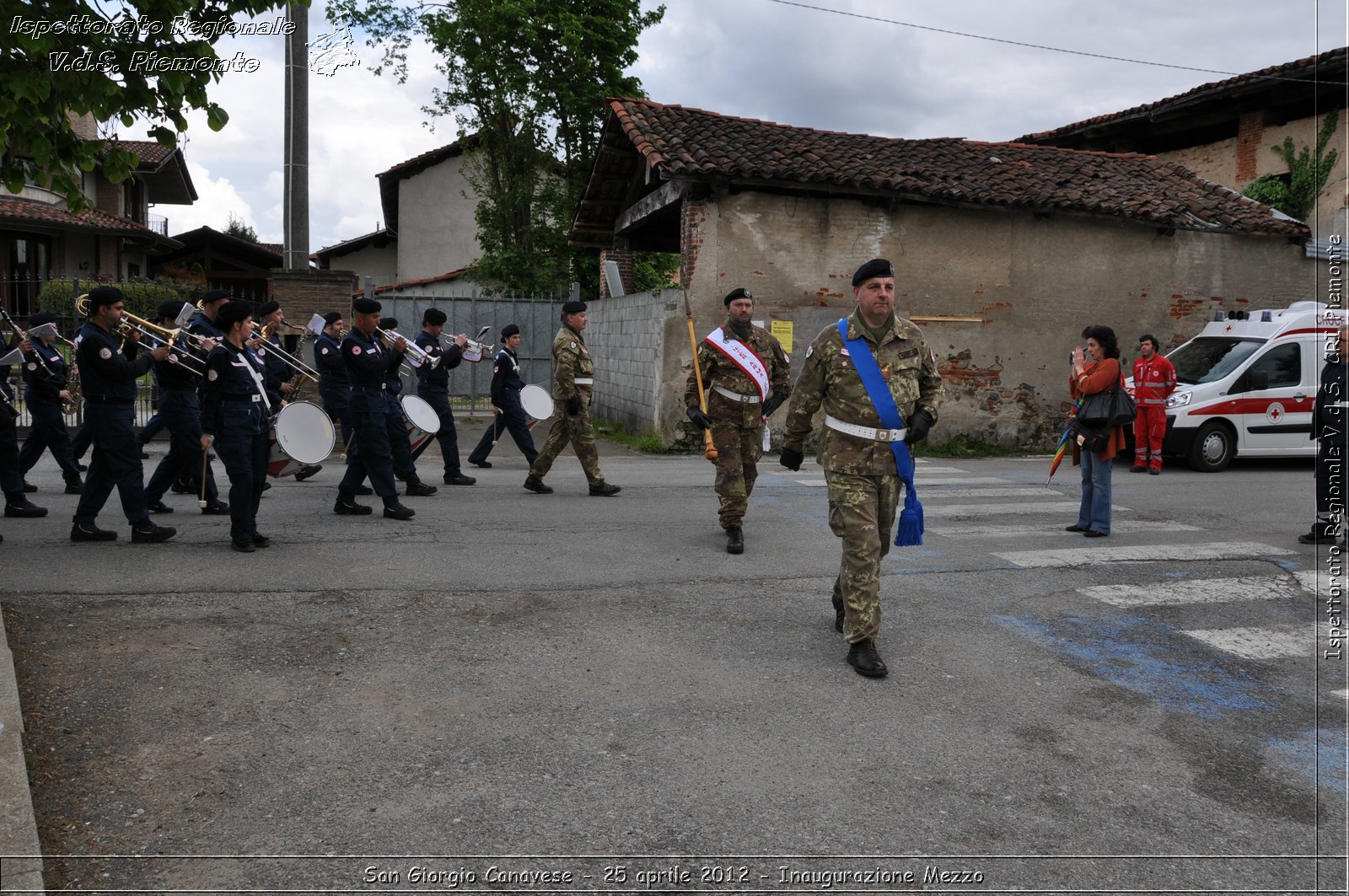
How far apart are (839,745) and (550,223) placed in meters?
24.7

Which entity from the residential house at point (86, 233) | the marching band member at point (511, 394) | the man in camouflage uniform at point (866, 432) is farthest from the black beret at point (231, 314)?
the residential house at point (86, 233)

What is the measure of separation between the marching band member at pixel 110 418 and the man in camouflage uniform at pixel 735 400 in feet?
13.9

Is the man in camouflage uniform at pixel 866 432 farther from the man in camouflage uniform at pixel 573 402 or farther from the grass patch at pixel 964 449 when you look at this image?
the grass patch at pixel 964 449

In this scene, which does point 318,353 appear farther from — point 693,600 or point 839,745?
point 839,745

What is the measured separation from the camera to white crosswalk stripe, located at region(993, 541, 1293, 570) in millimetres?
7864

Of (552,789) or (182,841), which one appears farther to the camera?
(552,789)

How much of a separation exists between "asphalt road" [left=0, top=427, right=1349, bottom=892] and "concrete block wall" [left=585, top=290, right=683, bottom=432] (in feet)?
22.7

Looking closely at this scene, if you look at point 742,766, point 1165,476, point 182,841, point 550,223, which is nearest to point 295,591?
point 182,841

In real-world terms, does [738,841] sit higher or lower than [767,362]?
lower

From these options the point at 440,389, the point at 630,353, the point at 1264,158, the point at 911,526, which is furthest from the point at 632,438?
the point at 1264,158

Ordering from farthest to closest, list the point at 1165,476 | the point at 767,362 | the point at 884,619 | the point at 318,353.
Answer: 1. the point at 1165,476
2. the point at 318,353
3. the point at 767,362
4. the point at 884,619

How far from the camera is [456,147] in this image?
33250mm

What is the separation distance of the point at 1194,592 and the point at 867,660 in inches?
126

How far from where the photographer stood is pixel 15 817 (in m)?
3.15
